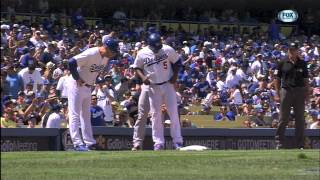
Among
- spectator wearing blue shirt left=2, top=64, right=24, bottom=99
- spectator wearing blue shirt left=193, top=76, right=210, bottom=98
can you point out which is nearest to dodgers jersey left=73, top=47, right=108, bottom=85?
spectator wearing blue shirt left=2, top=64, right=24, bottom=99

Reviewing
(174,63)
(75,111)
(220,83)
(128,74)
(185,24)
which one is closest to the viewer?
(75,111)

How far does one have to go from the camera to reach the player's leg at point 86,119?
13336mm

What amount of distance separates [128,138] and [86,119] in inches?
123

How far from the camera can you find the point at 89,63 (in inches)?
526

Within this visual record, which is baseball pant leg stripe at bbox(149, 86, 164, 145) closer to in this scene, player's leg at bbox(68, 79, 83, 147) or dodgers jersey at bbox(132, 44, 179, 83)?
dodgers jersey at bbox(132, 44, 179, 83)

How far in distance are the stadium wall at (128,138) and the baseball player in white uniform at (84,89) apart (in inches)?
70.0

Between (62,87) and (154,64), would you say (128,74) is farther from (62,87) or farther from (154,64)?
(154,64)

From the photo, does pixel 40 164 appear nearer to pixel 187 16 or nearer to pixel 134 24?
pixel 134 24

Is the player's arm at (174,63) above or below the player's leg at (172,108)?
above

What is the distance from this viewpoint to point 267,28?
3791cm

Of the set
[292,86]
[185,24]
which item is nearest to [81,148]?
[292,86]

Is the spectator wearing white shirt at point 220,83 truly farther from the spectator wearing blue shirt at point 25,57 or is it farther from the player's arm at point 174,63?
the player's arm at point 174,63

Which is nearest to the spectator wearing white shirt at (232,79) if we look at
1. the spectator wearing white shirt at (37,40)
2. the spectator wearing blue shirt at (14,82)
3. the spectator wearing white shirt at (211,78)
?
the spectator wearing white shirt at (211,78)

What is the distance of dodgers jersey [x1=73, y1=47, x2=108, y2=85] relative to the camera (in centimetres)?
1330
